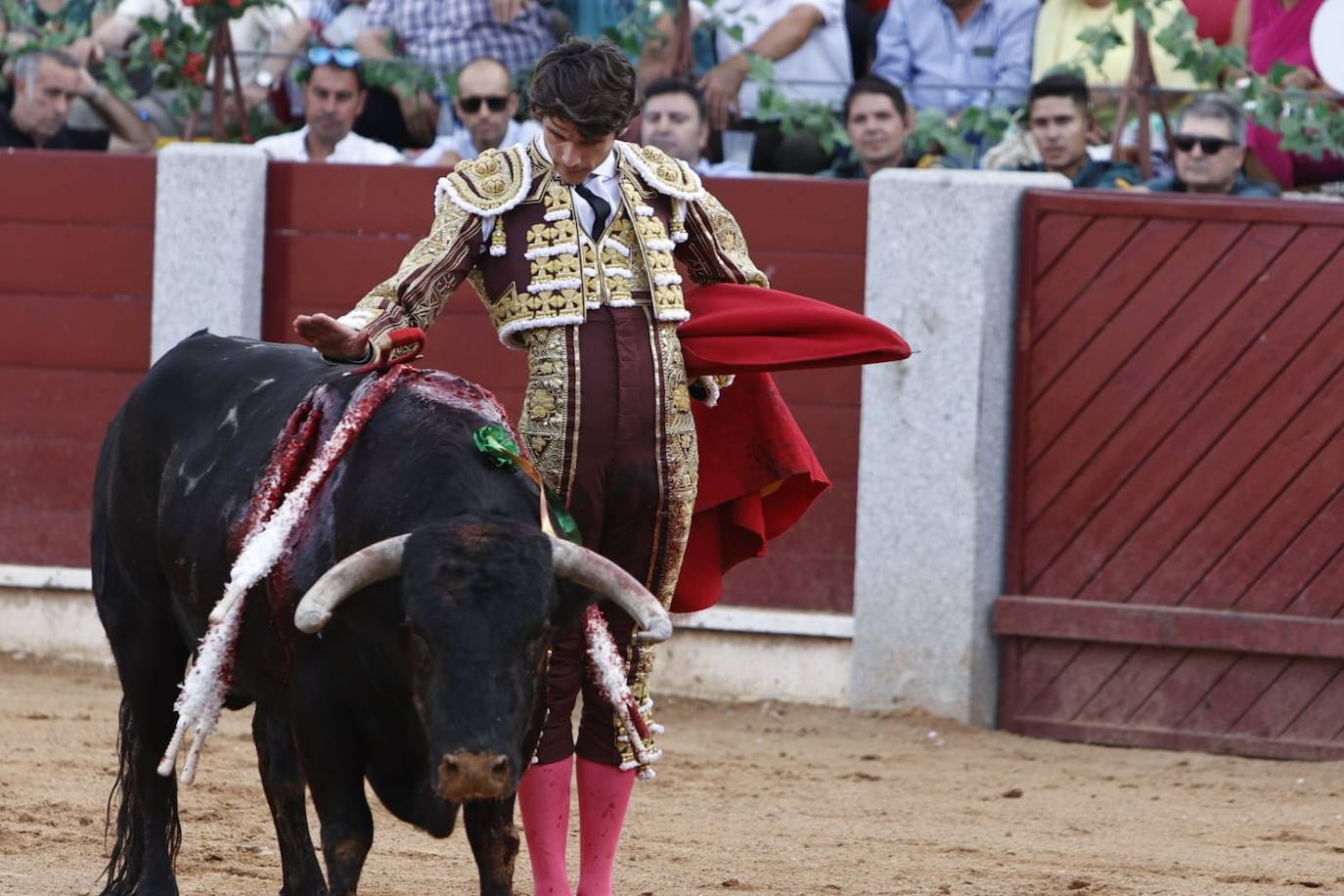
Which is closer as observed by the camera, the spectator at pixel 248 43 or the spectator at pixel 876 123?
the spectator at pixel 876 123

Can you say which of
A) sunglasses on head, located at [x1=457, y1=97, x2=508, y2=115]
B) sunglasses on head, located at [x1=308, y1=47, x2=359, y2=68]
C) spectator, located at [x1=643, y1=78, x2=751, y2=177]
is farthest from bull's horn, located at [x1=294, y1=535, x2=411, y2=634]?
sunglasses on head, located at [x1=308, y1=47, x2=359, y2=68]

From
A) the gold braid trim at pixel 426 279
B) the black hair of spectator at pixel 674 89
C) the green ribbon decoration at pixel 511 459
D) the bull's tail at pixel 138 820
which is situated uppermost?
the black hair of spectator at pixel 674 89

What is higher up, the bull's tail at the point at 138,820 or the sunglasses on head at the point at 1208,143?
the sunglasses on head at the point at 1208,143

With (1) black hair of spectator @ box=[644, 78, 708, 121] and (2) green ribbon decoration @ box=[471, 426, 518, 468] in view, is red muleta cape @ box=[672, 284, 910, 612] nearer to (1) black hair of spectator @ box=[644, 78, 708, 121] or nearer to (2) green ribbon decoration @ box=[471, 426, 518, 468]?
(2) green ribbon decoration @ box=[471, 426, 518, 468]

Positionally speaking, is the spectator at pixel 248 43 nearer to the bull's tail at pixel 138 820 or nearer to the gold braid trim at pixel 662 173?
the bull's tail at pixel 138 820

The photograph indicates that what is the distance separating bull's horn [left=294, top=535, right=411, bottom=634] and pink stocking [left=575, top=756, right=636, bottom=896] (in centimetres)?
84

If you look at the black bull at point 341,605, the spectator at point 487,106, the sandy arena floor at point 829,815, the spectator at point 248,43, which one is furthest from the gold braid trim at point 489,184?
the spectator at point 248,43

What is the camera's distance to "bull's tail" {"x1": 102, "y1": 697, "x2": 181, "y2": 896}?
12.6 ft

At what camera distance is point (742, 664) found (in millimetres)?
6227

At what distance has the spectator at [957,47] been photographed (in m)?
6.72

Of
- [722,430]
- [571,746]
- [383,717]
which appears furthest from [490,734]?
[722,430]

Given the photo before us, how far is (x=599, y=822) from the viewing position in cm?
362

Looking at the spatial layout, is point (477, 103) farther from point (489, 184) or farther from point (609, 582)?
point (609, 582)

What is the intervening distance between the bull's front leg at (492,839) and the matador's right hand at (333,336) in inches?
27.6
